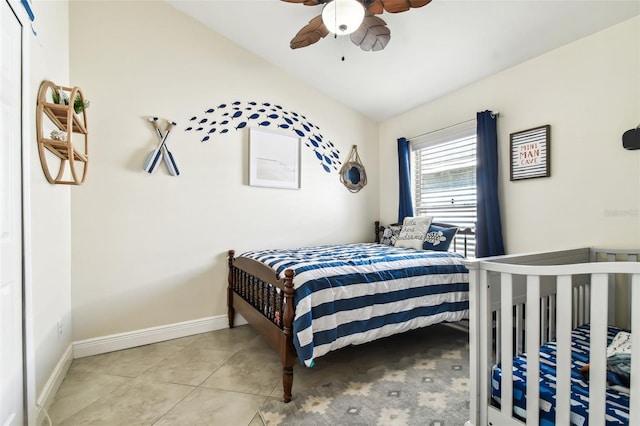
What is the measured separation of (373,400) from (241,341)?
1366mm

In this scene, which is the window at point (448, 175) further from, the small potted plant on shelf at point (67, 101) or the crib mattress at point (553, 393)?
the small potted plant on shelf at point (67, 101)

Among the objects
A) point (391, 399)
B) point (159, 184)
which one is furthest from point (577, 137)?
point (159, 184)

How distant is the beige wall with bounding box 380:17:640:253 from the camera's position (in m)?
2.04

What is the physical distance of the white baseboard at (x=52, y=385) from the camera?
61.7 inches

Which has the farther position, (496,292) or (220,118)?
(220,118)

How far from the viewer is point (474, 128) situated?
10.1ft

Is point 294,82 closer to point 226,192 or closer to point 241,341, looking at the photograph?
point 226,192

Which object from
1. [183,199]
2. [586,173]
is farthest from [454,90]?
[183,199]

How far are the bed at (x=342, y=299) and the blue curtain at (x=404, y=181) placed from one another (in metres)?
1.15

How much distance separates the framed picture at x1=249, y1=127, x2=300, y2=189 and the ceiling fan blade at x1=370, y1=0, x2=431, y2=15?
1645 mm

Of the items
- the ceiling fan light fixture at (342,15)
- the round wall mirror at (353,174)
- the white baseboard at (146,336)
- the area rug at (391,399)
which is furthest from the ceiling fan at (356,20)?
the white baseboard at (146,336)

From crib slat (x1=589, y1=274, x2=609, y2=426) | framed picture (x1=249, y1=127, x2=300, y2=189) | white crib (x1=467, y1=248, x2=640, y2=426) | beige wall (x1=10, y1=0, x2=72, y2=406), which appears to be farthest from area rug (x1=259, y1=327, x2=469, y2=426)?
framed picture (x1=249, y1=127, x2=300, y2=189)

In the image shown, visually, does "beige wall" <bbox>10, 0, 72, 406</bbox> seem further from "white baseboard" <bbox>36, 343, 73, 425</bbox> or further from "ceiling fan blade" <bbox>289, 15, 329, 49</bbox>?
"ceiling fan blade" <bbox>289, 15, 329, 49</bbox>

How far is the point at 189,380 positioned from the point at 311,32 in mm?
2644
